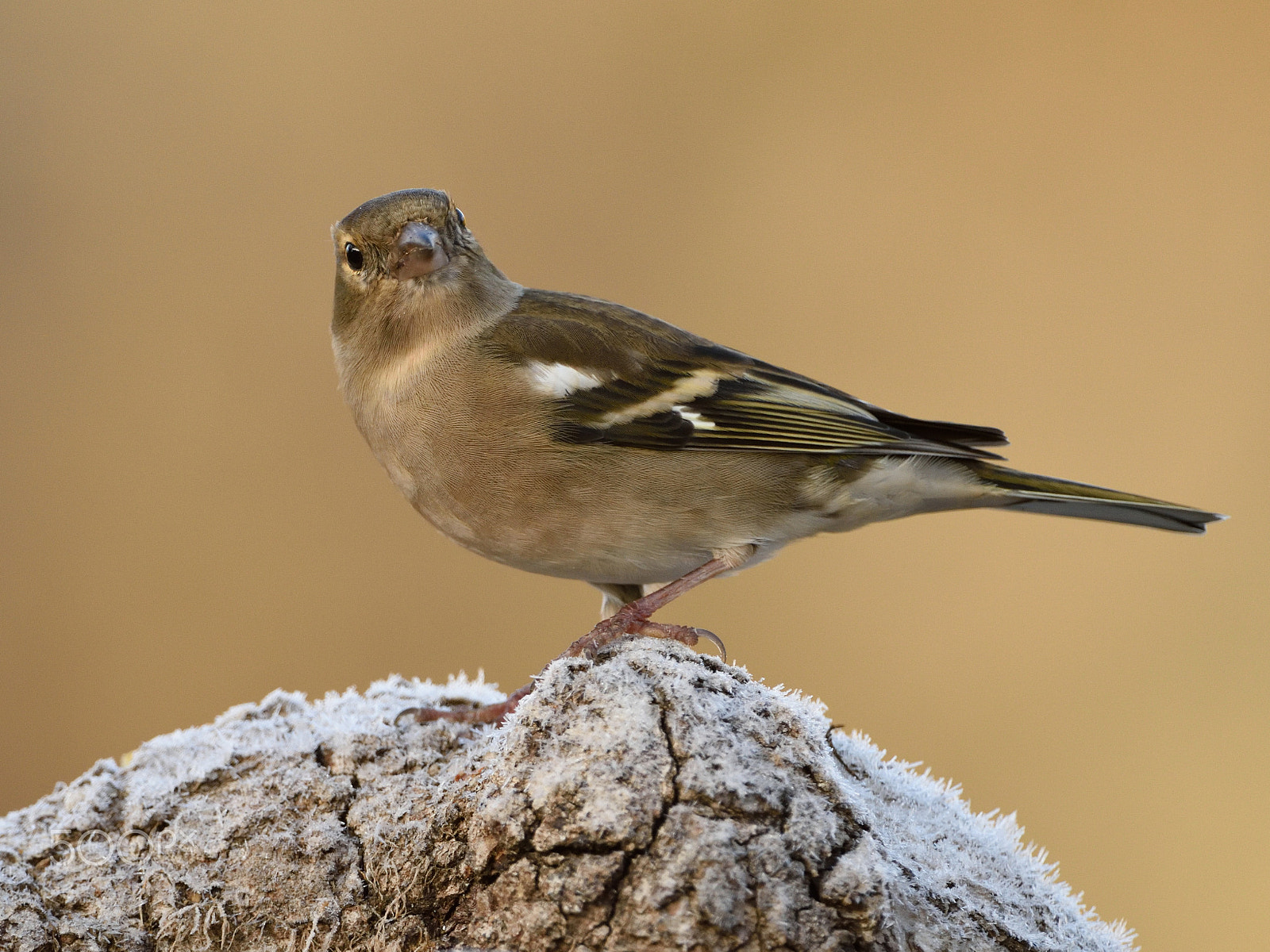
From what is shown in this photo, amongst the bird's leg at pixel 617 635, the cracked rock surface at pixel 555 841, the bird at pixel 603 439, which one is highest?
the bird at pixel 603 439

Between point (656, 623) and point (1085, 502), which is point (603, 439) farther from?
point (1085, 502)

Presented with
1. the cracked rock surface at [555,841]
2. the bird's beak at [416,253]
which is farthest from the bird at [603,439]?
the cracked rock surface at [555,841]

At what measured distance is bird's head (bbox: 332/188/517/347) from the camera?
3.29 metres

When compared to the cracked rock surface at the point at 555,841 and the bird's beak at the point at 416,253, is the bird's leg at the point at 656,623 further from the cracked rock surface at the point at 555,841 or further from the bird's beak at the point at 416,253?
the bird's beak at the point at 416,253

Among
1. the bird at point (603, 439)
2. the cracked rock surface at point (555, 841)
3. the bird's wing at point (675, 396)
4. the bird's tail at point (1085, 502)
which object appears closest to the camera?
the cracked rock surface at point (555, 841)

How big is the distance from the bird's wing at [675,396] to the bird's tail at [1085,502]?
0.09m

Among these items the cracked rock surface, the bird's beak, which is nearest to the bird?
the bird's beak

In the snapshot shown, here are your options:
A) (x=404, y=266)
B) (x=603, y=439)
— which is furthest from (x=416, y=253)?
(x=603, y=439)

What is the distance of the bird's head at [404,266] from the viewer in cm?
329

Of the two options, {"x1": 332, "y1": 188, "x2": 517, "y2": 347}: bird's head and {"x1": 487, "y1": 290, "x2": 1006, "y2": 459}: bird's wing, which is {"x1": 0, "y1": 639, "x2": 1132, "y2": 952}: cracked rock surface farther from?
{"x1": 332, "y1": 188, "x2": 517, "y2": 347}: bird's head

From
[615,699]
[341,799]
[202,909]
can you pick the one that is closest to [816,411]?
[615,699]

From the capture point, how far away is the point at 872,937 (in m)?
1.80

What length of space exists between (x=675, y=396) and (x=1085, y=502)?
1.35 meters

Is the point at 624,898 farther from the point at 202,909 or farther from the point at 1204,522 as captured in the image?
the point at 1204,522
